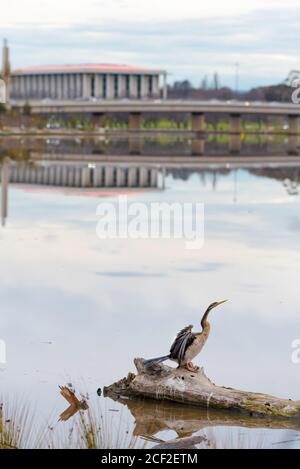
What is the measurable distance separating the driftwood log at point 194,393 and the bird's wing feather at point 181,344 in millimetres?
145

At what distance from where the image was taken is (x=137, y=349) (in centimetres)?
1352

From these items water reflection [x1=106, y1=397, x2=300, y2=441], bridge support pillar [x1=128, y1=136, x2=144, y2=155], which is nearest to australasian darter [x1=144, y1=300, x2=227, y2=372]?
water reflection [x1=106, y1=397, x2=300, y2=441]

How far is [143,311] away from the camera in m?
15.9

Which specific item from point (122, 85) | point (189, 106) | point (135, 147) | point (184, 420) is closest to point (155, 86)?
point (122, 85)

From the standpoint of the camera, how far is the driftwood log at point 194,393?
11000 mm

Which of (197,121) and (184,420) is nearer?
(184,420)

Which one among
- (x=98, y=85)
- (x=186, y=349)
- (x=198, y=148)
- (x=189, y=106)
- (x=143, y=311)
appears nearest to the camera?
(x=186, y=349)

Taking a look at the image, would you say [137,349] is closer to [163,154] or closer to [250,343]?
[250,343]

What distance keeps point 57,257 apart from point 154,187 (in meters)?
20.8

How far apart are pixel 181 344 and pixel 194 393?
0.55m

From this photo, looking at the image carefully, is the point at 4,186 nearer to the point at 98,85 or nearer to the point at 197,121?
the point at 197,121

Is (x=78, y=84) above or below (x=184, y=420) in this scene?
above

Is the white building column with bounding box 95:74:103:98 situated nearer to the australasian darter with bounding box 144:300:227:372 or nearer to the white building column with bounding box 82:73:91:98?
the white building column with bounding box 82:73:91:98
